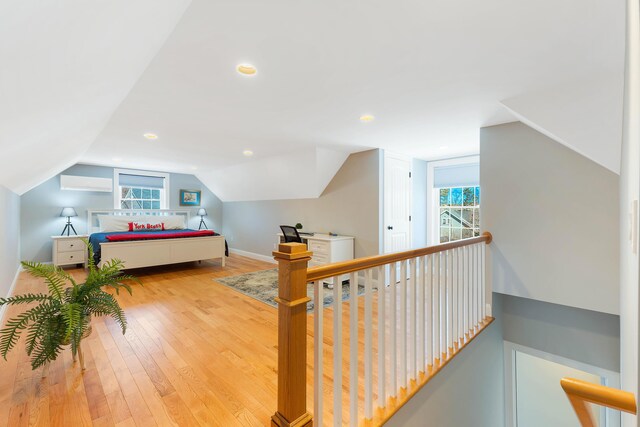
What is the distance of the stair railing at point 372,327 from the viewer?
114 centimetres

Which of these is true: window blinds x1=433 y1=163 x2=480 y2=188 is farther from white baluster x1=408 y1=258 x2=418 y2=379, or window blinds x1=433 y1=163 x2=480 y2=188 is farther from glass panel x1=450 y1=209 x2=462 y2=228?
white baluster x1=408 y1=258 x2=418 y2=379

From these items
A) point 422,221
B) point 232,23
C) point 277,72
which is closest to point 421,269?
point 277,72

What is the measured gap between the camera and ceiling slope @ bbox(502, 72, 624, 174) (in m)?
2.07

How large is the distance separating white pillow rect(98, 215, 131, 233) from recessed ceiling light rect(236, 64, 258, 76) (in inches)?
215

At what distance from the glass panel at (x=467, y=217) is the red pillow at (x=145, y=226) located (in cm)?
625

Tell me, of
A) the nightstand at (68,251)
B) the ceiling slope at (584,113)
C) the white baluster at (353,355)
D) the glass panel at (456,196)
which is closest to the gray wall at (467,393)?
the white baluster at (353,355)

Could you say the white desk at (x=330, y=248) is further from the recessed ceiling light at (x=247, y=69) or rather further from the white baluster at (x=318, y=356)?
the white baluster at (x=318, y=356)

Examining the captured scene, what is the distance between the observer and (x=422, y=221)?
5.12 m

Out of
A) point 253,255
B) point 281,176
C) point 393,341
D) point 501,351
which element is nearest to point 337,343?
point 393,341

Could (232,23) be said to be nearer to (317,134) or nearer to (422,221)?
(317,134)

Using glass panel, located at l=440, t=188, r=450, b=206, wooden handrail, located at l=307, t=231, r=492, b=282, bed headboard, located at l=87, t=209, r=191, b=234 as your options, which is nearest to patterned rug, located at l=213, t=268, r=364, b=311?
wooden handrail, located at l=307, t=231, r=492, b=282

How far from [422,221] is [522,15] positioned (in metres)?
4.01

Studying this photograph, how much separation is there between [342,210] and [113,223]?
479 cm

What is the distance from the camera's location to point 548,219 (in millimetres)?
2758
